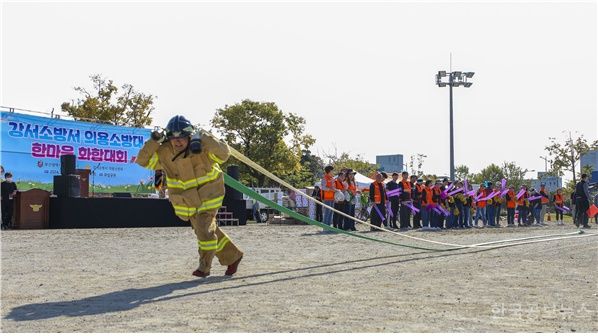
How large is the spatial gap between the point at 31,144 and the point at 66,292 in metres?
15.8

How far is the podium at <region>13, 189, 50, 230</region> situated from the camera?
19.2 m

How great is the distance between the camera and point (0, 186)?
18969mm

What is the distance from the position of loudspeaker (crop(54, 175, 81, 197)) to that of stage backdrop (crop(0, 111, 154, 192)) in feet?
6.31

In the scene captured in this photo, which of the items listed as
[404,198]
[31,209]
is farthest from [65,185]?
[404,198]

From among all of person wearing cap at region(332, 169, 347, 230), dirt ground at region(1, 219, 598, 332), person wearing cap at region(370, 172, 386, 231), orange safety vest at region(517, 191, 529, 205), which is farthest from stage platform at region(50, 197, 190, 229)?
orange safety vest at region(517, 191, 529, 205)

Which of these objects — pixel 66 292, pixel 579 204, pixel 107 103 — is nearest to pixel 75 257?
pixel 66 292

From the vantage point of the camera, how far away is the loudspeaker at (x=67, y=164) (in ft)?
66.6

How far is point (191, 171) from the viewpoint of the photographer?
26.0 ft

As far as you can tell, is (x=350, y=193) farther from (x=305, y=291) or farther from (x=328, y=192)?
(x=305, y=291)

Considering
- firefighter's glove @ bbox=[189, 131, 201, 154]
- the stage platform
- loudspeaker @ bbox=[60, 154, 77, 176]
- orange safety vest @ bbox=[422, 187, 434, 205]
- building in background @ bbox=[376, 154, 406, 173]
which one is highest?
building in background @ bbox=[376, 154, 406, 173]

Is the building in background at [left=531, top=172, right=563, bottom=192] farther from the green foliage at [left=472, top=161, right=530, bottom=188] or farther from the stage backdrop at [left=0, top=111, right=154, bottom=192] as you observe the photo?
the stage backdrop at [left=0, top=111, right=154, bottom=192]

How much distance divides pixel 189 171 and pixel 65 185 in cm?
1297

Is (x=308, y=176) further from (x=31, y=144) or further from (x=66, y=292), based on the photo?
(x=66, y=292)

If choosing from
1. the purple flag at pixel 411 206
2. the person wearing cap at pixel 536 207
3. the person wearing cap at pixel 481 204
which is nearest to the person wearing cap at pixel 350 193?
the purple flag at pixel 411 206
